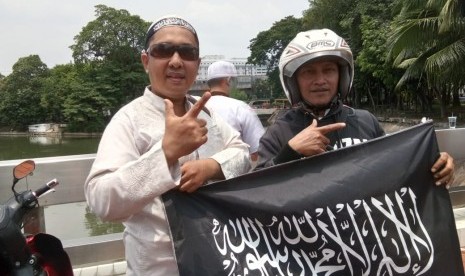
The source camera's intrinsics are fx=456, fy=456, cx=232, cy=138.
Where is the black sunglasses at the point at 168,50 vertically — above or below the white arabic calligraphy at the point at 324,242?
above

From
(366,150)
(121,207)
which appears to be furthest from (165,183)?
(366,150)

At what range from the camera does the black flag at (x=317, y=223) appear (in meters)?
1.48

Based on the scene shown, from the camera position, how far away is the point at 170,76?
1.58 meters

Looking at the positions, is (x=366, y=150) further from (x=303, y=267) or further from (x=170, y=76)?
(x=170, y=76)

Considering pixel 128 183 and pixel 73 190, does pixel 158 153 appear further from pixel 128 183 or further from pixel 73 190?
pixel 73 190

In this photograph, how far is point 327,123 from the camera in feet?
6.62

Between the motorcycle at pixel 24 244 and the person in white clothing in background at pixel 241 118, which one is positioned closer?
the motorcycle at pixel 24 244

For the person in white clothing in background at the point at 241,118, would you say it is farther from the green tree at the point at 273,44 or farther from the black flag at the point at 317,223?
the green tree at the point at 273,44

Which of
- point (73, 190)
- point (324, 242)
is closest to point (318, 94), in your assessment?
point (324, 242)

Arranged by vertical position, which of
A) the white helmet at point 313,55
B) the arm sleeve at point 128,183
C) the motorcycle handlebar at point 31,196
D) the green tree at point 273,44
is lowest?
the motorcycle handlebar at point 31,196

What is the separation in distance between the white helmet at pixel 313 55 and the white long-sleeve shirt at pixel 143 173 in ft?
1.53

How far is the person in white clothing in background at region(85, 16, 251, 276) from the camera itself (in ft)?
4.41

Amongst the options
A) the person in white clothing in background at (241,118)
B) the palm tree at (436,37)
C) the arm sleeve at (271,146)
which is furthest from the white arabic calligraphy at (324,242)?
the palm tree at (436,37)

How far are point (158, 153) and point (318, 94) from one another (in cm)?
90
